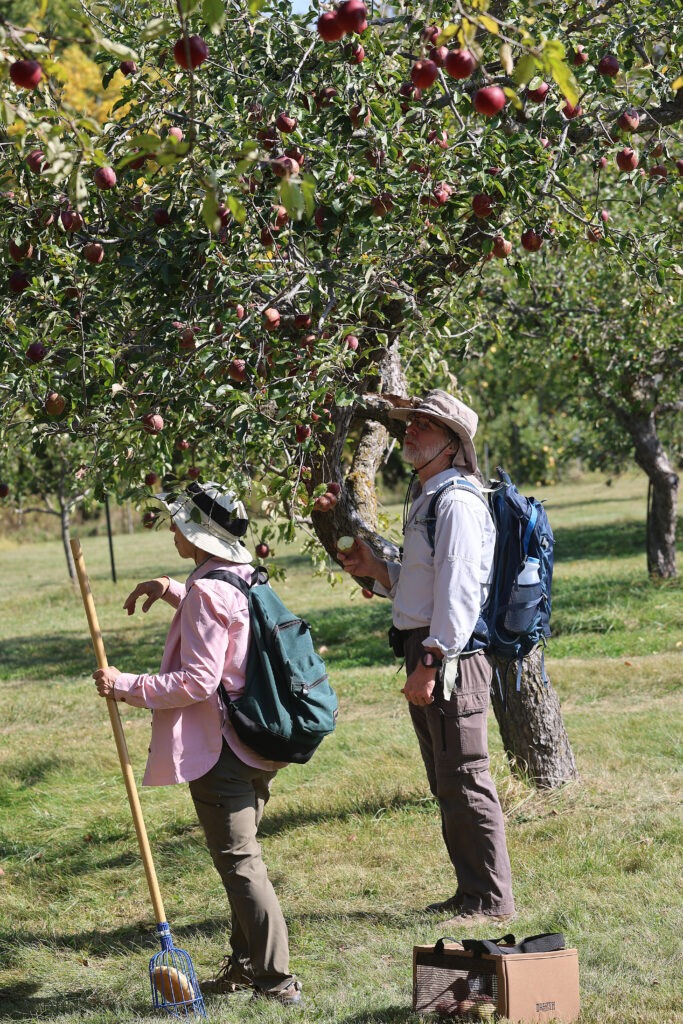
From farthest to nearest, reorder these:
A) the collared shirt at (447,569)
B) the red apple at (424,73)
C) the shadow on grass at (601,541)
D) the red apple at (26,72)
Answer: the shadow on grass at (601,541)
the collared shirt at (447,569)
the red apple at (424,73)
the red apple at (26,72)

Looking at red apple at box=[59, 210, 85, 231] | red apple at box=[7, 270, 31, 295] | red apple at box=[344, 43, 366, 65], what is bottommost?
red apple at box=[7, 270, 31, 295]

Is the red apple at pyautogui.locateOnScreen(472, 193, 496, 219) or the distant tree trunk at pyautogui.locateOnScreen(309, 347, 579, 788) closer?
the red apple at pyautogui.locateOnScreen(472, 193, 496, 219)

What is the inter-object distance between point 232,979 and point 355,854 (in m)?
1.66

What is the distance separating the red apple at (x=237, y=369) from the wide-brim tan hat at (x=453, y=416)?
622mm

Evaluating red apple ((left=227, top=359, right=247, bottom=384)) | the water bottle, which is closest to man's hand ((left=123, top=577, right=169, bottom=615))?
red apple ((left=227, top=359, right=247, bottom=384))

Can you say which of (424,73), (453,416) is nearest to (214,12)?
(424,73)

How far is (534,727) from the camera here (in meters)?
5.88

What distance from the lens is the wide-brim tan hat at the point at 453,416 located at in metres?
3.99

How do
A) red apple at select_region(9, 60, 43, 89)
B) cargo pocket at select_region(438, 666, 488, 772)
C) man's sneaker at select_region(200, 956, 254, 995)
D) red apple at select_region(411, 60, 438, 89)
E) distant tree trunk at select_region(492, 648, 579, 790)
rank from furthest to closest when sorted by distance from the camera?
distant tree trunk at select_region(492, 648, 579, 790)
cargo pocket at select_region(438, 666, 488, 772)
man's sneaker at select_region(200, 956, 254, 995)
red apple at select_region(411, 60, 438, 89)
red apple at select_region(9, 60, 43, 89)

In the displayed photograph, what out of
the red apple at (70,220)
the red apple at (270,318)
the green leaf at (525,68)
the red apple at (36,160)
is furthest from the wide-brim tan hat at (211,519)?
the green leaf at (525,68)

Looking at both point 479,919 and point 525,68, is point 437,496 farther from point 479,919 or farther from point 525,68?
point 525,68

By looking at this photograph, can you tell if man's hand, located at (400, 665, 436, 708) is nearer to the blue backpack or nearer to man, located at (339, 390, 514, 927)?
man, located at (339, 390, 514, 927)

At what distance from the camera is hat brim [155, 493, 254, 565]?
12.2 ft

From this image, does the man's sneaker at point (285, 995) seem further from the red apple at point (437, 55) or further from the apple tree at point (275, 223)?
the red apple at point (437, 55)
